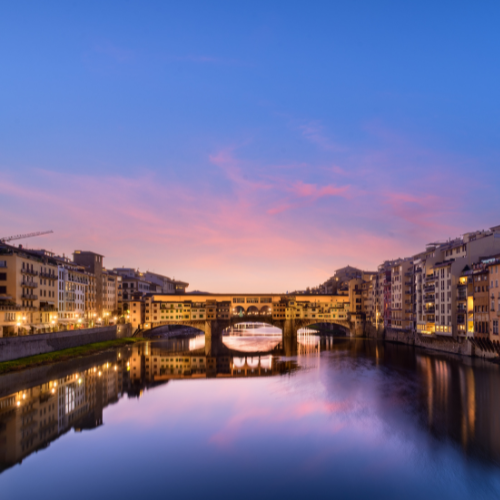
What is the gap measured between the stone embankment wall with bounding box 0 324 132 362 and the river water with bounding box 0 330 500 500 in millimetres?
3781

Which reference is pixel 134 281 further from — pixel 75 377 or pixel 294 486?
pixel 294 486

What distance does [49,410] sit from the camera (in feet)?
121

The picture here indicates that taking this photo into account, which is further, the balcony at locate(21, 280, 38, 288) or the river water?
the balcony at locate(21, 280, 38, 288)

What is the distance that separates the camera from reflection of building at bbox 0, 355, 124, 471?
2925 centimetres

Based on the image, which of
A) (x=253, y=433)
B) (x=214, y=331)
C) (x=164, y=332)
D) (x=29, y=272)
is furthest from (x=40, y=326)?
(x=164, y=332)

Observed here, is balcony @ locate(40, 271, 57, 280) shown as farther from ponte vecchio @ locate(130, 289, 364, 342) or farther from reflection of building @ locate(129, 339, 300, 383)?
ponte vecchio @ locate(130, 289, 364, 342)

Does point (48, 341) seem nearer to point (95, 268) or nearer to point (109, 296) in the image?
point (95, 268)

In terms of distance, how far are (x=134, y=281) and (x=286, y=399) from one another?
106m

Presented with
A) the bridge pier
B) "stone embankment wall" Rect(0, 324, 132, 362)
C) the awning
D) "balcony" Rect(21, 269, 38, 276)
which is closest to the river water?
"stone embankment wall" Rect(0, 324, 132, 362)

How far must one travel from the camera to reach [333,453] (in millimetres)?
27688

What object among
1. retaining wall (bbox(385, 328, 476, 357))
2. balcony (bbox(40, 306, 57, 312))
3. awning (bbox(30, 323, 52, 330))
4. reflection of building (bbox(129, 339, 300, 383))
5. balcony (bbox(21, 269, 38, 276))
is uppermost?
balcony (bbox(21, 269, 38, 276))

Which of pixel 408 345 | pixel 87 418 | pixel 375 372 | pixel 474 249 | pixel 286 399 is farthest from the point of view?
pixel 408 345

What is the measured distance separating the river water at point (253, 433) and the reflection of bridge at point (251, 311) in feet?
168

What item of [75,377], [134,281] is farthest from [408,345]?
[134,281]
